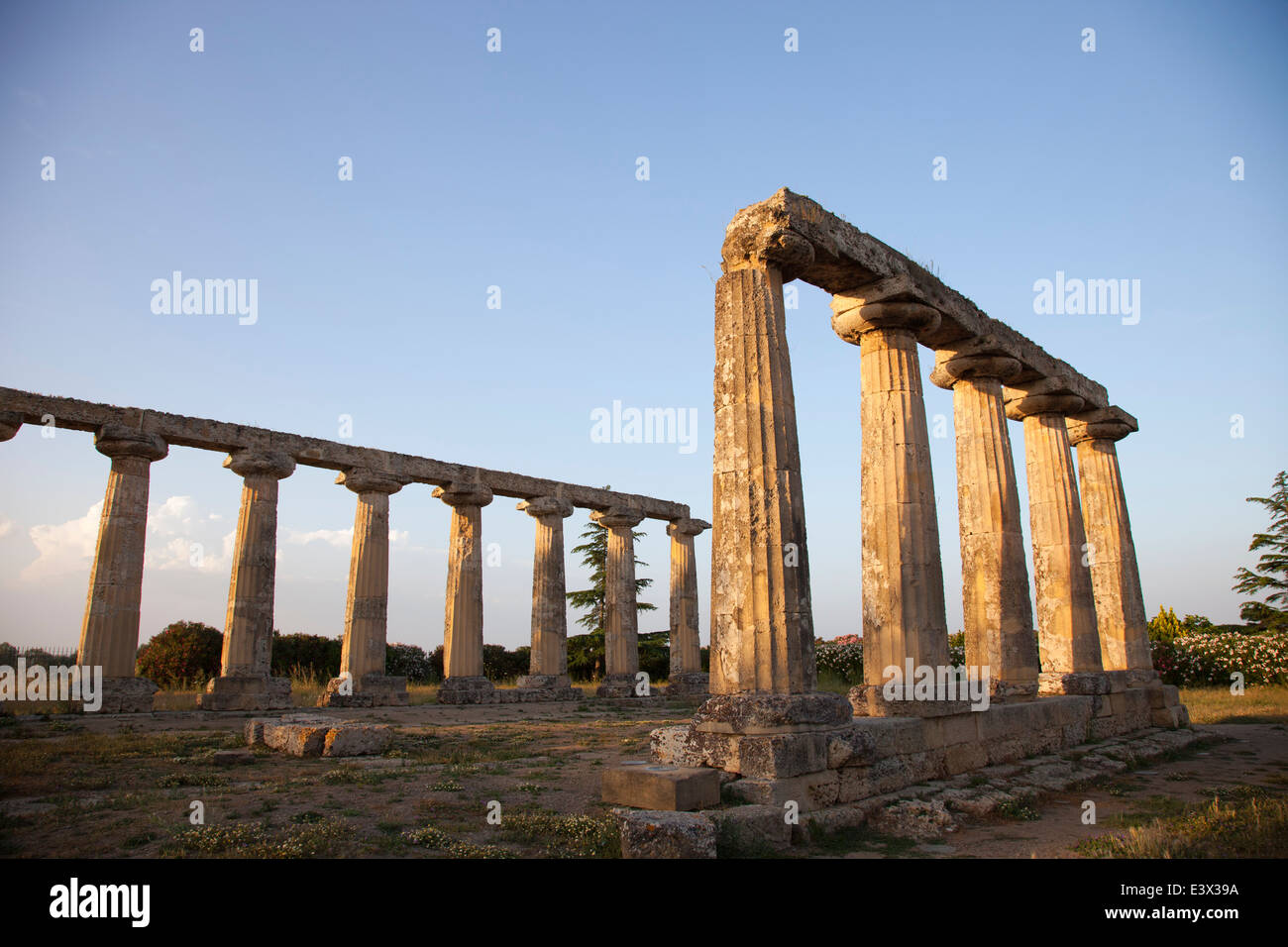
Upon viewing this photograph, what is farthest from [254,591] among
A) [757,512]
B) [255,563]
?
[757,512]

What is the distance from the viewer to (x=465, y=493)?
24.0 metres

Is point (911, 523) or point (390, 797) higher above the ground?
point (911, 523)

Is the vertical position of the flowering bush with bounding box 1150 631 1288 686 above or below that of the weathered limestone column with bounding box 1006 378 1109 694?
below

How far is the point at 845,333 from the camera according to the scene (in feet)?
35.6

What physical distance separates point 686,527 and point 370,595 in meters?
12.4

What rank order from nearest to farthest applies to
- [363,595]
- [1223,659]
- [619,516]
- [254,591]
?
[254,591], [363,595], [1223,659], [619,516]

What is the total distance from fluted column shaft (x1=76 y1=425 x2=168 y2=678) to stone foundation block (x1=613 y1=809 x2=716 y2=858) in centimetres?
1679

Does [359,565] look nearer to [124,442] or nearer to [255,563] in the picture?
[255,563]

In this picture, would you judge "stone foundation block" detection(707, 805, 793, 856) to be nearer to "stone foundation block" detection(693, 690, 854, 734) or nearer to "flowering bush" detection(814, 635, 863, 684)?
"stone foundation block" detection(693, 690, 854, 734)

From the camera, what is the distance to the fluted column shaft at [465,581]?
77.1ft

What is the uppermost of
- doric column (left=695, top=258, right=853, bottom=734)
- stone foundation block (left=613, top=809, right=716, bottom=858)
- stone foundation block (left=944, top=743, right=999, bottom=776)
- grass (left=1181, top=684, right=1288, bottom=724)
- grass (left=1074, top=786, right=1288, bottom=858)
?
doric column (left=695, top=258, right=853, bottom=734)

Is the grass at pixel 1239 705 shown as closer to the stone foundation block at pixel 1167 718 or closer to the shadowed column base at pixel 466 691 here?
the stone foundation block at pixel 1167 718

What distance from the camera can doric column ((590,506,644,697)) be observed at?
90.8ft

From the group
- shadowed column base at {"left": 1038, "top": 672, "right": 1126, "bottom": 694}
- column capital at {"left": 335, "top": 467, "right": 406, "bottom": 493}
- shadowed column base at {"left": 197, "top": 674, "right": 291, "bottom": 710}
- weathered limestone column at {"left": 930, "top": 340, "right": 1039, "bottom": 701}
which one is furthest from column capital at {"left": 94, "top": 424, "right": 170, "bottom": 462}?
shadowed column base at {"left": 1038, "top": 672, "right": 1126, "bottom": 694}
